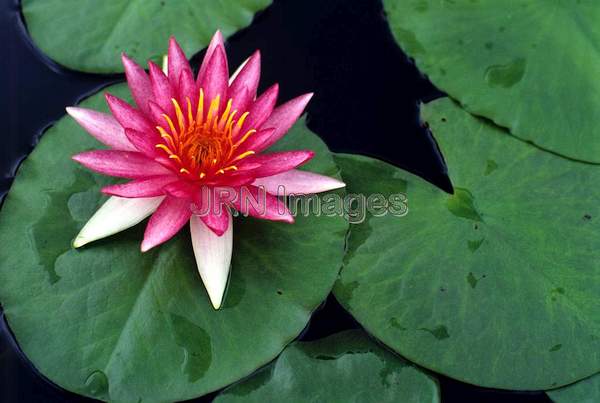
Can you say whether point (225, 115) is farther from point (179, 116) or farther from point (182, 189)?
point (182, 189)

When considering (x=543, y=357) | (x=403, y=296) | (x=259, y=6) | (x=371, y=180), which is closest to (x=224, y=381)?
(x=403, y=296)

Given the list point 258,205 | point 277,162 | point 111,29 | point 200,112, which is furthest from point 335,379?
point 111,29

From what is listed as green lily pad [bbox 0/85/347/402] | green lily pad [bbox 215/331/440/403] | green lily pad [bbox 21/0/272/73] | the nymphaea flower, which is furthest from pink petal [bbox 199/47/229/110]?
green lily pad [bbox 215/331/440/403]

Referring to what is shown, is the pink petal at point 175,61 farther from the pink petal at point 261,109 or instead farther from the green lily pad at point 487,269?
the green lily pad at point 487,269

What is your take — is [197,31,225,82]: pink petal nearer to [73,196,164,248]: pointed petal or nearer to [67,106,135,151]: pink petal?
[67,106,135,151]: pink petal

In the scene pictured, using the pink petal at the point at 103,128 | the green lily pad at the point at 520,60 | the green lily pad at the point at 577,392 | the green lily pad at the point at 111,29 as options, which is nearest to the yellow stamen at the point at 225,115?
the pink petal at the point at 103,128
